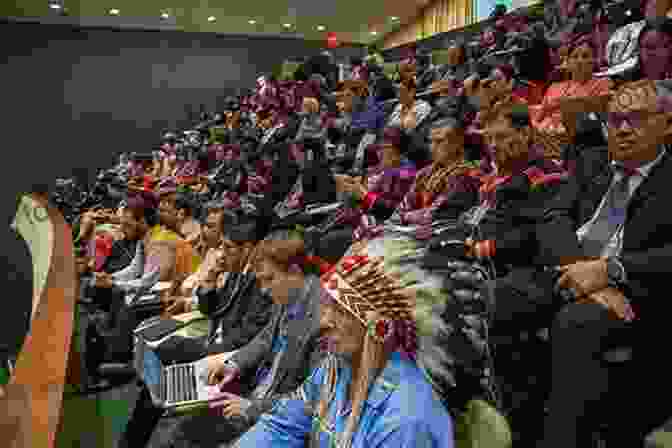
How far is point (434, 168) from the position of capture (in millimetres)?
2682

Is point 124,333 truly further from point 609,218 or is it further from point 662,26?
point 662,26

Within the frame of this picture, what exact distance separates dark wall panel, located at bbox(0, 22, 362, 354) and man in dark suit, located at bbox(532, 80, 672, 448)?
31.5ft

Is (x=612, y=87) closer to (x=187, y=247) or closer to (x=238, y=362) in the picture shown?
(x=238, y=362)

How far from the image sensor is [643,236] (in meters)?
1.42

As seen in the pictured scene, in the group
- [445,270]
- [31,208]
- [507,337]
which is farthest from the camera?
[31,208]

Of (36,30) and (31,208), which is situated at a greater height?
(36,30)

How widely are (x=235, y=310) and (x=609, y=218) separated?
152cm

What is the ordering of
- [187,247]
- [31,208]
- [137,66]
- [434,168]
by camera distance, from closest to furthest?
[434,168] → [187,247] → [31,208] → [137,66]

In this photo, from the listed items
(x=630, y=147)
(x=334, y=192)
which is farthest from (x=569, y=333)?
(x=334, y=192)

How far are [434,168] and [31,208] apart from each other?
14.9 feet

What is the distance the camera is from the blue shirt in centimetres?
90

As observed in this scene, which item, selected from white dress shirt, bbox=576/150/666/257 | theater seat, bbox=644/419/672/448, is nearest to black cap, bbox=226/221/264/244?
white dress shirt, bbox=576/150/666/257

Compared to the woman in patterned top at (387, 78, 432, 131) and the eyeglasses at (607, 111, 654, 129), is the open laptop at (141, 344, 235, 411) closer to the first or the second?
the eyeglasses at (607, 111, 654, 129)

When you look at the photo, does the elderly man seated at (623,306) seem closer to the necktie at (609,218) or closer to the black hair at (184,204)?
the necktie at (609,218)
